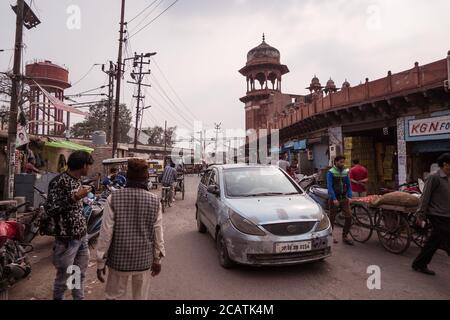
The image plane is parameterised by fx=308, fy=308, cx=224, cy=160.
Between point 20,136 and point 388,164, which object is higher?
point 20,136

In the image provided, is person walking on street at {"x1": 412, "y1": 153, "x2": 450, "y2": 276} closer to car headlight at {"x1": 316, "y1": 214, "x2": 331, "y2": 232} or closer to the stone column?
car headlight at {"x1": 316, "y1": 214, "x2": 331, "y2": 232}

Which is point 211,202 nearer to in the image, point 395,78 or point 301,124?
point 395,78

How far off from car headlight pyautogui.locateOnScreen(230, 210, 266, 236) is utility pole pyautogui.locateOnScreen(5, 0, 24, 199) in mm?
6772

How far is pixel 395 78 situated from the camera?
13117 mm

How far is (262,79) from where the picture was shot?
39.6 m

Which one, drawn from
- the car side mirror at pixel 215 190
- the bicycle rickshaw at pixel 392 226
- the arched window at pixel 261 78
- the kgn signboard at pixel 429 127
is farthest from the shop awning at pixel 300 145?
the car side mirror at pixel 215 190

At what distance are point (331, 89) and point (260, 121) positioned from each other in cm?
1151

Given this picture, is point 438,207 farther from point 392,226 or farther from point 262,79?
point 262,79

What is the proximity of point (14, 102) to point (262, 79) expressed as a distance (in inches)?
1337

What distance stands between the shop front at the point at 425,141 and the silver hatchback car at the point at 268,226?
29.1 ft

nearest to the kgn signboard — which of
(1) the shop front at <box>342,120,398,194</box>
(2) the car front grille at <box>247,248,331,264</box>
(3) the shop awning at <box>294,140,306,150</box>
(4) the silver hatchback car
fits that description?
(1) the shop front at <box>342,120,398,194</box>

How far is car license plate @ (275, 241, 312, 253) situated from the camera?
4.42 m

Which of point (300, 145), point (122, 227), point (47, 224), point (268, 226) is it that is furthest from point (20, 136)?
point (300, 145)
